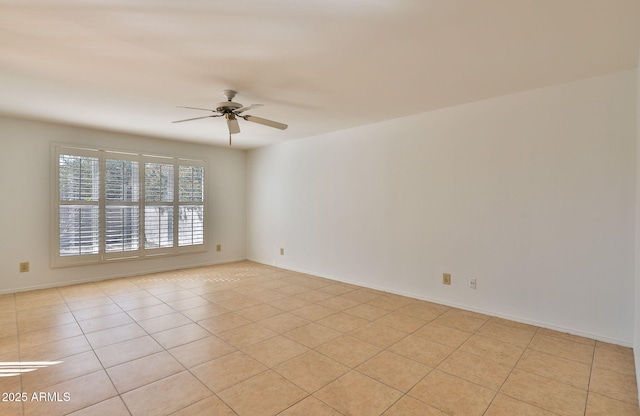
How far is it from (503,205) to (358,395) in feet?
7.50

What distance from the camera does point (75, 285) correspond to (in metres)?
4.33

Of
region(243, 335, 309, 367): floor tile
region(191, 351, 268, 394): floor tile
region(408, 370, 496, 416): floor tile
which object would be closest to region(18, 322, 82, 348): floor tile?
region(191, 351, 268, 394): floor tile

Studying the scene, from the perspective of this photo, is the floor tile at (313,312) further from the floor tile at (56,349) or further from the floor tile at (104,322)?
the floor tile at (56,349)

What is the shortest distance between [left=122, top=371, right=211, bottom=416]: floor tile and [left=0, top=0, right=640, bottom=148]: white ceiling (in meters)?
2.19

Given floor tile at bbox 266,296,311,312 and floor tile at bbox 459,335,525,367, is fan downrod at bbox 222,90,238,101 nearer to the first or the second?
floor tile at bbox 266,296,311,312

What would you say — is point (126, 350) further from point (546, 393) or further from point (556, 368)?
point (556, 368)

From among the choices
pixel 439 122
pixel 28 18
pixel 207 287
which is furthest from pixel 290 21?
pixel 207 287

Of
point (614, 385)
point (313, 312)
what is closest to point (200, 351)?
point (313, 312)

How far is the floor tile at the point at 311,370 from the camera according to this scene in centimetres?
204

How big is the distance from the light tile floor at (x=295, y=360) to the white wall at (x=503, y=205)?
30 centimetres

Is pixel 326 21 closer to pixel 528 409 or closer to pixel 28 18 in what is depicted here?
pixel 28 18

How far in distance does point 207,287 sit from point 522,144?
13.1 ft

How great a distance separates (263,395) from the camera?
6.23 ft

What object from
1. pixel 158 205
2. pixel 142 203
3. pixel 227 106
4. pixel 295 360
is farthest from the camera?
pixel 158 205
